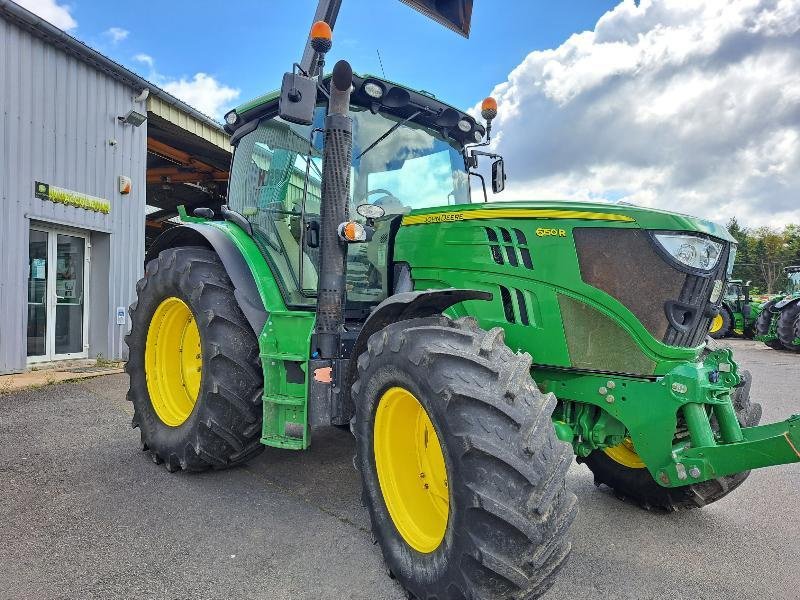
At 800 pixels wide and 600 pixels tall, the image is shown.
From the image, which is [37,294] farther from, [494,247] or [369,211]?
[494,247]

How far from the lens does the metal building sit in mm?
7387

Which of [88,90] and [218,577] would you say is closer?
[218,577]

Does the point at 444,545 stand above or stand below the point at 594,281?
below

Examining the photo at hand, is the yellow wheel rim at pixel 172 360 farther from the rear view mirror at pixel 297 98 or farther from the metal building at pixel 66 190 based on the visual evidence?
the metal building at pixel 66 190

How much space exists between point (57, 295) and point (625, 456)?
26.9ft

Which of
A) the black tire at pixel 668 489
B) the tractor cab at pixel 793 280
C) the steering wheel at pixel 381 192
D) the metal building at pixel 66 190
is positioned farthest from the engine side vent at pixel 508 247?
the tractor cab at pixel 793 280

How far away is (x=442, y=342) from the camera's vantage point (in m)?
2.31

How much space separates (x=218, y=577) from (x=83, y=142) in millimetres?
7986

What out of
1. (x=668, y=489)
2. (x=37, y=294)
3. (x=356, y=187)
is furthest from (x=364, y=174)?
(x=37, y=294)

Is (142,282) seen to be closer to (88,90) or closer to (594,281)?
(594,281)

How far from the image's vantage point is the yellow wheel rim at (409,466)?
257 centimetres

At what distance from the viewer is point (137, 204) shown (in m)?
9.45

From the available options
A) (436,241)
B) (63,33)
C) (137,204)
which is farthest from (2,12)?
(436,241)

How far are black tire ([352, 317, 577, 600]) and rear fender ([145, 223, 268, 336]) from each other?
1.40 m
